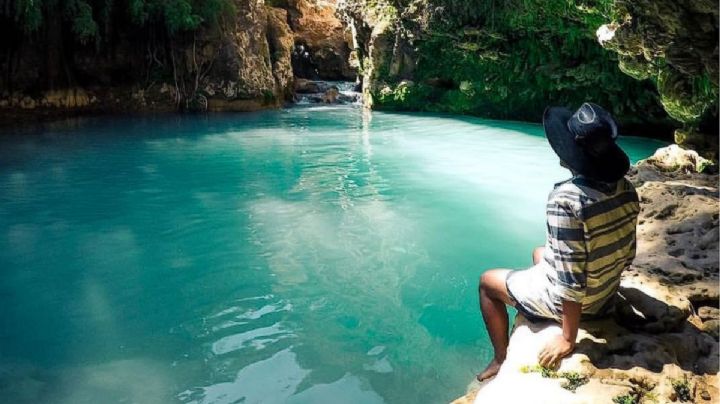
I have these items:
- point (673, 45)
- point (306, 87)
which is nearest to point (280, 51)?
point (306, 87)

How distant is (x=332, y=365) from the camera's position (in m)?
4.12

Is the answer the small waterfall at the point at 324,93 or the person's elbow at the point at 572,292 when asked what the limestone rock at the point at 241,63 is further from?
the person's elbow at the point at 572,292

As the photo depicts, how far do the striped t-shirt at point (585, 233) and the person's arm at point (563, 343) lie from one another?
0.08m

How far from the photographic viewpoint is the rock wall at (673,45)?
5523 millimetres

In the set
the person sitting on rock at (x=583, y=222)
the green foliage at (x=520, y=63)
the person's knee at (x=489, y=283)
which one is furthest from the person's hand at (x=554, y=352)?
the green foliage at (x=520, y=63)

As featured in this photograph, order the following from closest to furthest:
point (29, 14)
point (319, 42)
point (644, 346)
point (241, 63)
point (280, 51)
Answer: point (644, 346)
point (29, 14)
point (241, 63)
point (280, 51)
point (319, 42)

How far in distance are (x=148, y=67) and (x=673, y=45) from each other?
63.1ft

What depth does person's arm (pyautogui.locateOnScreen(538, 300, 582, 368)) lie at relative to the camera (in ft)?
8.86

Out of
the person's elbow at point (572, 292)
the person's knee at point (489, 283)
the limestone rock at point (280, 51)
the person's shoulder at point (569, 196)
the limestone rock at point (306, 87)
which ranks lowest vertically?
the person's knee at point (489, 283)

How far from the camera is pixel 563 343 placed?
2746 millimetres

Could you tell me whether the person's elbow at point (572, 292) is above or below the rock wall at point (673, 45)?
below

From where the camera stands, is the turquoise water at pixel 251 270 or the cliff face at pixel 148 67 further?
the cliff face at pixel 148 67

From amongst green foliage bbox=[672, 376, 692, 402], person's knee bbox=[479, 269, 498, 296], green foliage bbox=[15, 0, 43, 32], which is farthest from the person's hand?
green foliage bbox=[15, 0, 43, 32]

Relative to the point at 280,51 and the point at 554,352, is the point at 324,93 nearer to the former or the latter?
the point at 280,51
